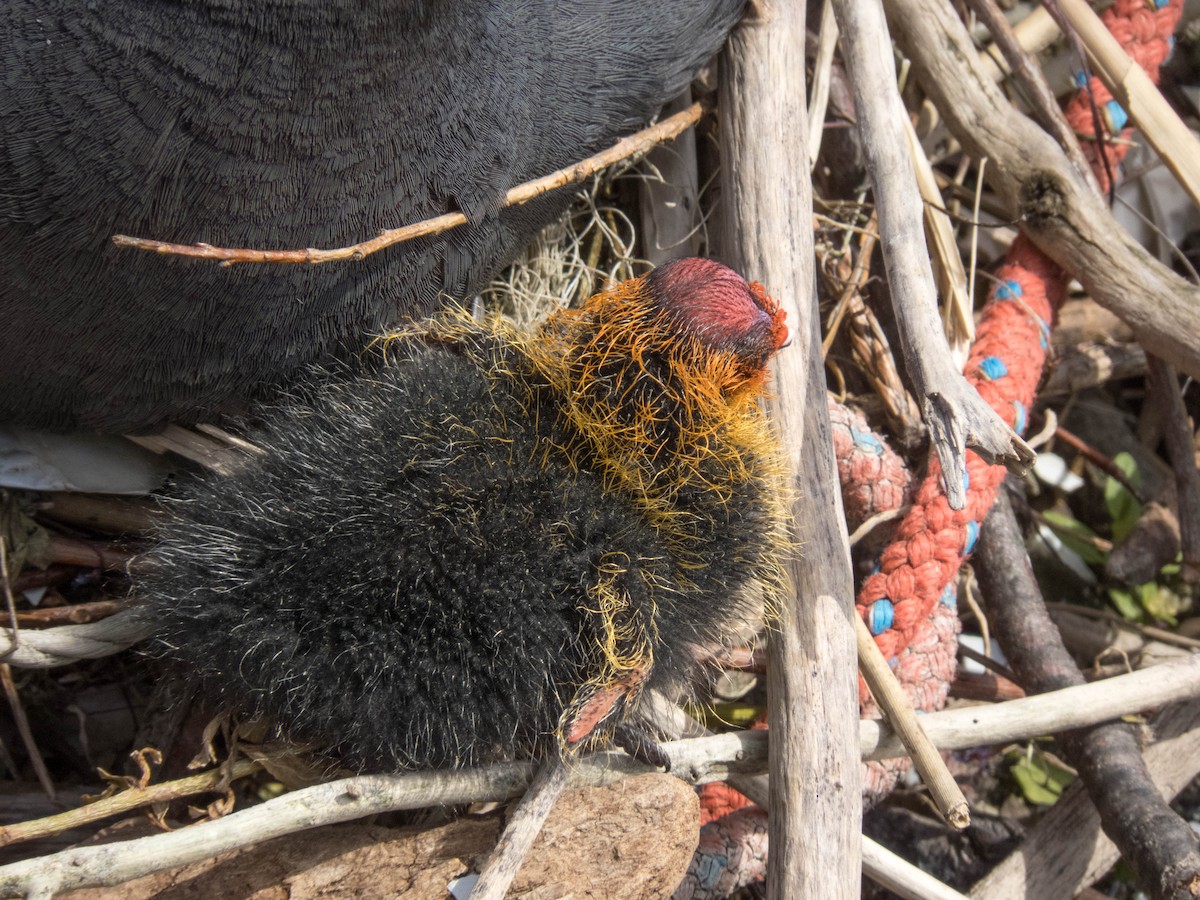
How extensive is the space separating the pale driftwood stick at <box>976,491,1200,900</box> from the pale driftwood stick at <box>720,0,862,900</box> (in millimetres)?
427

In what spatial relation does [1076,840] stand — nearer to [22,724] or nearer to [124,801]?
[124,801]

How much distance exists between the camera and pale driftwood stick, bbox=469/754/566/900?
1.09m

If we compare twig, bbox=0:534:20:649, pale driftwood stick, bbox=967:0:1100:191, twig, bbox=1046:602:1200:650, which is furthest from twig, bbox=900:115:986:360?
twig, bbox=0:534:20:649

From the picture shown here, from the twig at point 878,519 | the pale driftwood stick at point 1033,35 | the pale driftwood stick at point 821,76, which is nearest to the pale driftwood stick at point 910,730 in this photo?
the twig at point 878,519

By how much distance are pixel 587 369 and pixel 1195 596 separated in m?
1.32

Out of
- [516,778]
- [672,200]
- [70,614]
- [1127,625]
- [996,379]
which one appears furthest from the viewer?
[1127,625]

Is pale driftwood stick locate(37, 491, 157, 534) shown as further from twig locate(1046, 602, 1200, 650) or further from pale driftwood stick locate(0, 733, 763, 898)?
twig locate(1046, 602, 1200, 650)

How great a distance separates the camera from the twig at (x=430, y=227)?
3.60 ft

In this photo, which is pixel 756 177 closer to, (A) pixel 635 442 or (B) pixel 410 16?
(A) pixel 635 442

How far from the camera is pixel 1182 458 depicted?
5.80ft

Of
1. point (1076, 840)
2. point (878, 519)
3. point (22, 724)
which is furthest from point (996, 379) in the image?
point (22, 724)

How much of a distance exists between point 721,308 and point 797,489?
28 cm

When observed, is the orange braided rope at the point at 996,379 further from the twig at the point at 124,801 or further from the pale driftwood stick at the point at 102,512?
the pale driftwood stick at the point at 102,512

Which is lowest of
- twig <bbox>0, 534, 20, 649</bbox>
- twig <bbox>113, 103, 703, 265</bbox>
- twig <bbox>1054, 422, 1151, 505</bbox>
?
twig <bbox>1054, 422, 1151, 505</bbox>
